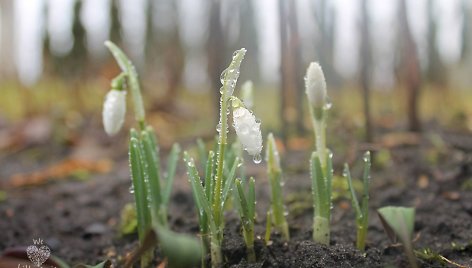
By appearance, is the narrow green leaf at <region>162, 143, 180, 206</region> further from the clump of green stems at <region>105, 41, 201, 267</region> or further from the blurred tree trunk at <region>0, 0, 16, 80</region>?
the blurred tree trunk at <region>0, 0, 16, 80</region>

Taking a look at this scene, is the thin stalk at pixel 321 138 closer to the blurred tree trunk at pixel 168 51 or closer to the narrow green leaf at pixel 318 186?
the narrow green leaf at pixel 318 186

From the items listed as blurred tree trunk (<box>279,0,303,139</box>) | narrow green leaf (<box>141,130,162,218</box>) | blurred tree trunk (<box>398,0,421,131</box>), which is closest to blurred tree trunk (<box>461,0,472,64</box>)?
blurred tree trunk (<box>279,0,303,139</box>)

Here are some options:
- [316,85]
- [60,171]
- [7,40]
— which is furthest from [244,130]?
[7,40]

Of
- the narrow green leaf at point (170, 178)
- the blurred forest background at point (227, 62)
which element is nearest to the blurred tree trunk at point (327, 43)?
the blurred forest background at point (227, 62)

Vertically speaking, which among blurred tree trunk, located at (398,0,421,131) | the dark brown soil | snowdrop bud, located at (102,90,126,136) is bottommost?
the dark brown soil

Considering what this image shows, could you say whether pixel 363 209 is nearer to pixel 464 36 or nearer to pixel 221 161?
pixel 221 161
